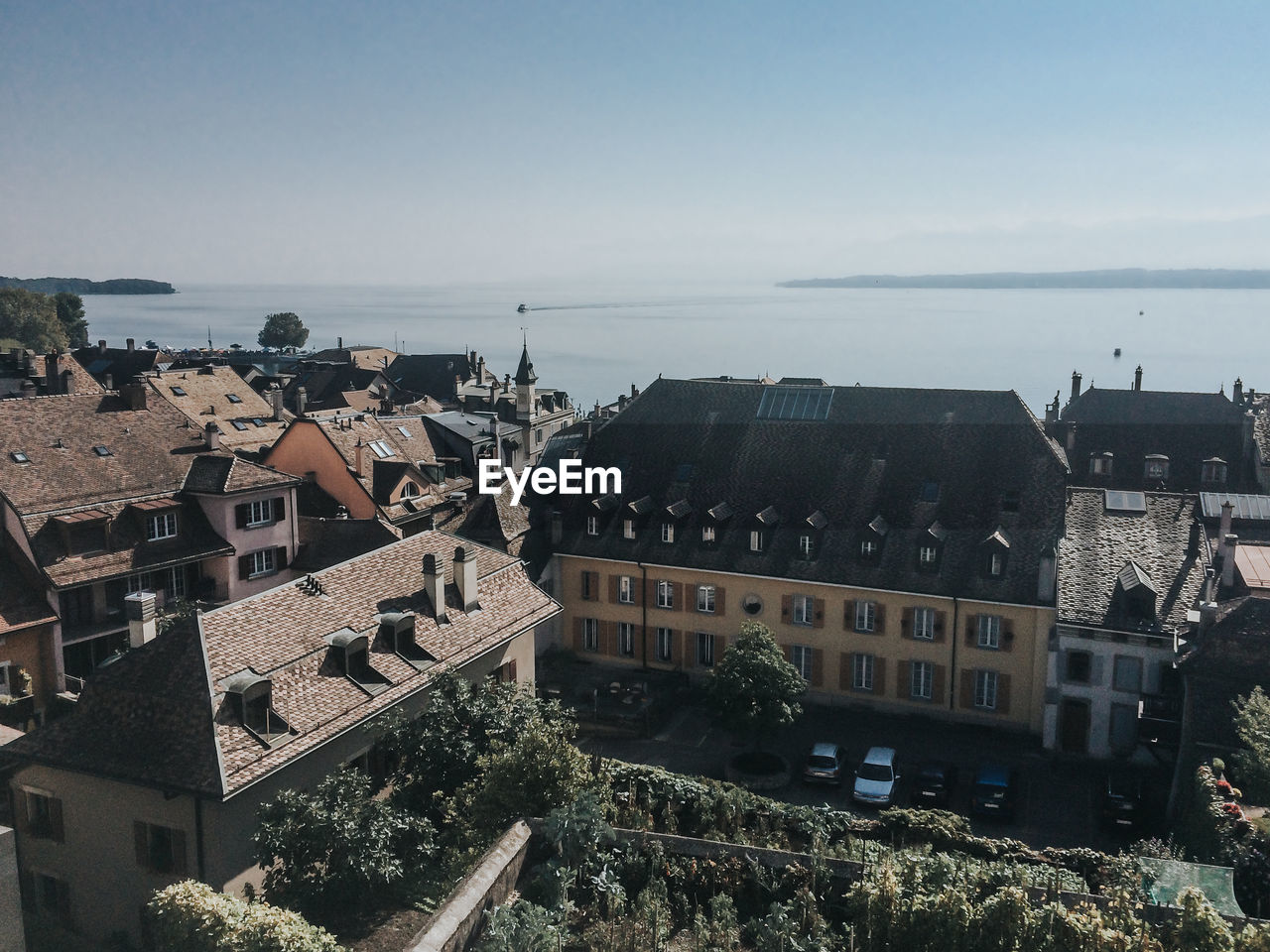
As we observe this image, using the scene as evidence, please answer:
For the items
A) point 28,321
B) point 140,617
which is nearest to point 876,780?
point 140,617

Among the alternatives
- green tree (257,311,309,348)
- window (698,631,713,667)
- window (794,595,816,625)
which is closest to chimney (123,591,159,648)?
window (698,631,713,667)

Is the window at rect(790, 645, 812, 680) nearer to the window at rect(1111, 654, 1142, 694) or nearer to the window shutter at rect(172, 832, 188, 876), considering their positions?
the window at rect(1111, 654, 1142, 694)

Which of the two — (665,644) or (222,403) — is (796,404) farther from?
(222,403)

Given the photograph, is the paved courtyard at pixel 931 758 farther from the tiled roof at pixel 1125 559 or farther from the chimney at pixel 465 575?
the chimney at pixel 465 575

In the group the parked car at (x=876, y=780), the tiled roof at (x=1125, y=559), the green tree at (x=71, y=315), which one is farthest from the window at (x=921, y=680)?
the green tree at (x=71, y=315)

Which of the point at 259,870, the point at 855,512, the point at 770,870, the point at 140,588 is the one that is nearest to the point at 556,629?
the point at 855,512

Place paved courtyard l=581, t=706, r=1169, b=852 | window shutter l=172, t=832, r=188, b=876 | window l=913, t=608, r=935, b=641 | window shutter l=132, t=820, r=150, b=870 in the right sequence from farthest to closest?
window l=913, t=608, r=935, b=641 < paved courtyard l=581, t=706, r=1169, b=852 < window shutter l=132, t=820, r=150, b=870 < window shutter l=172, t=832, r=188, b=876

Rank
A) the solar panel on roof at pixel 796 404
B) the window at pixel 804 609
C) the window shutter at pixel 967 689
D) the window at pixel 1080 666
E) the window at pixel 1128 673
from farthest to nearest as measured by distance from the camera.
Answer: the solar panel on roof at pixel 796 404
the window at pixel 804 609
the window shutter at pixel 967 689
the window at pixel 1080 666
the window at pixel 1128 673
